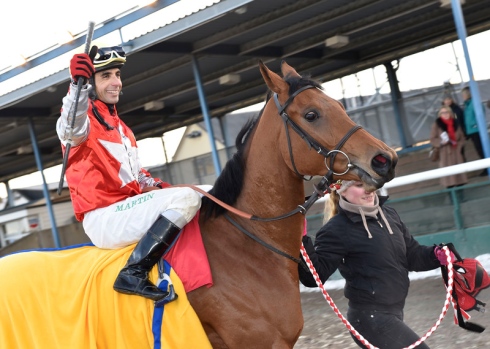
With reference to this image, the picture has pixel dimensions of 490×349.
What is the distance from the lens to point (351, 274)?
3912 mm

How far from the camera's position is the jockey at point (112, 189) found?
10.5 ft

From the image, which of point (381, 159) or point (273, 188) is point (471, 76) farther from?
point (381, 159)

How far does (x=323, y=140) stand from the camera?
3.14 metres

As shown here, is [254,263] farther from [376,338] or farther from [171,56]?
[171,56]

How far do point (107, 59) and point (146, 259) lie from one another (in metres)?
1.20

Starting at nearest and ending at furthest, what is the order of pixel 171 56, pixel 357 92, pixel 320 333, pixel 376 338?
pixel 376 338, pixel 320 333, pixel 171 56, pixel 357 92

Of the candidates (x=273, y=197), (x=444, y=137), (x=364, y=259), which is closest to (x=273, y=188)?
(x=273, y=197)

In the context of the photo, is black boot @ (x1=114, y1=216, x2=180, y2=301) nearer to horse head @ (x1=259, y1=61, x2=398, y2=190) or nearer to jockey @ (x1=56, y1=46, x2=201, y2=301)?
jockey @ (x1=56, y1=46, x2=201, y2=301)

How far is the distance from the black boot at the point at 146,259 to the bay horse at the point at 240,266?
8cm

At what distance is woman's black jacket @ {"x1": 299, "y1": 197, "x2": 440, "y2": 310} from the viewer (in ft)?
12.4

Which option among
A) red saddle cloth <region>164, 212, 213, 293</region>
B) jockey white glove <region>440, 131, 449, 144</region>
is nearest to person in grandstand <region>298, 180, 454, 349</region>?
red saddle cloth <region>164, 212, 213, 293</region>

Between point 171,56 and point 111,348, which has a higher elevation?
point 171,56

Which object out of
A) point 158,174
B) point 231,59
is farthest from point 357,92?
point 158,174

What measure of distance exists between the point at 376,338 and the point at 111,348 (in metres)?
1.51
